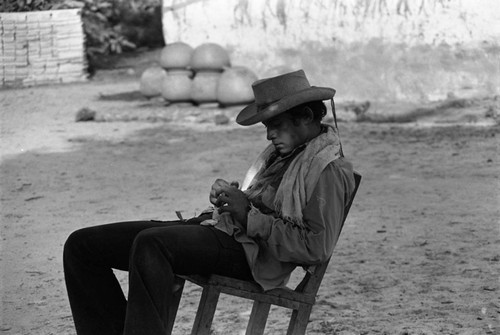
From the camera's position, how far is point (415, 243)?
6.12 metres

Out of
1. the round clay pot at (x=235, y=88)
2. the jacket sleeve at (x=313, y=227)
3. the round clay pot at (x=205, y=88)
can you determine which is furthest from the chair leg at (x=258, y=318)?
the round clay pot at (x=205, y=88)

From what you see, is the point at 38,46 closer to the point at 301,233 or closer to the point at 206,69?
the point at 206,69

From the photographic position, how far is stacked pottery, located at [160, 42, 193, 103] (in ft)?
39.4

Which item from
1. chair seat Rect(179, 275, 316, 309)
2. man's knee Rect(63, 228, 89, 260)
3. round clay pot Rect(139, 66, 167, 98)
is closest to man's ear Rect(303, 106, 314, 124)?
chair seat Rect(179, 275, 316, 309)

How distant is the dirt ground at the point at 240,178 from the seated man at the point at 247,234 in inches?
38.6

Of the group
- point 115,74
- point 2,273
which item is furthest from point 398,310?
point 115,74

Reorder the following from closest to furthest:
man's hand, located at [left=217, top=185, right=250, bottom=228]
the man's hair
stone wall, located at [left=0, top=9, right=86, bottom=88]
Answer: man's hand, located at [left=217, top=185, right=250, bottom=228]
the man's hair
stone wall, located at [left=0, top=9, right=86, bottom=88]

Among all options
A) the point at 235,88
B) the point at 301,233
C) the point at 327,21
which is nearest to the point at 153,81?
the point at 235,88

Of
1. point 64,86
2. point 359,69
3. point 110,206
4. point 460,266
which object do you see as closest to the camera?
point 460,266

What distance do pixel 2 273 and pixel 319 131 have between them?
104 inches

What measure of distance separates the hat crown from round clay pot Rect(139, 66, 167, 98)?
8.71 m

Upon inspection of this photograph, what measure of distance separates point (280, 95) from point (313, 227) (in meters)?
0.55

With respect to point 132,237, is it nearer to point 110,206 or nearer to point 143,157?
point 110,206

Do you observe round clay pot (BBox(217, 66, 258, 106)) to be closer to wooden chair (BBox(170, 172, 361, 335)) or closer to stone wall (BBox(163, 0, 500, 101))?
stone wall (BBox(163, 0, 500, 101))
